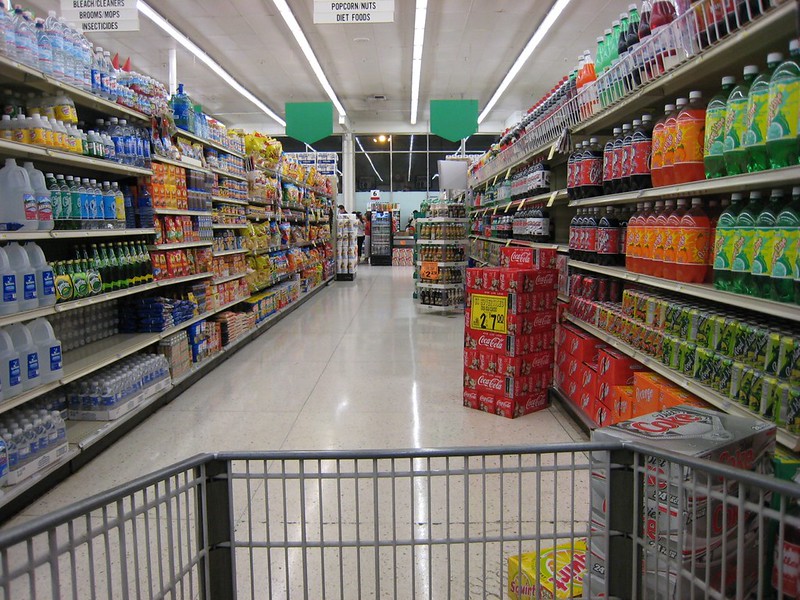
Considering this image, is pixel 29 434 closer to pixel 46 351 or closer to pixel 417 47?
pixel 46 351

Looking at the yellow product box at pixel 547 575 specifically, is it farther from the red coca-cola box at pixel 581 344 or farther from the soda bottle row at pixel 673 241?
the red coca-cola box at pixel 581 344

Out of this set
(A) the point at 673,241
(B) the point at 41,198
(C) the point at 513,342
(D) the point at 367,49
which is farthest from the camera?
(D) the point at 367,49

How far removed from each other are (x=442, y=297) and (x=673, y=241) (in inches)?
257

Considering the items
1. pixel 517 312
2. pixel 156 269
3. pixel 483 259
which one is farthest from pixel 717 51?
pixel 483 259

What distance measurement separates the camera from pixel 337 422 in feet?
13.8

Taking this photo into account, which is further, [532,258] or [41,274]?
[532,258]

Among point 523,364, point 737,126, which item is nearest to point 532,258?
point 523,364

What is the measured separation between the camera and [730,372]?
2279 mm

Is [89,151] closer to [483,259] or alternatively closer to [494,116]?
[483,259]

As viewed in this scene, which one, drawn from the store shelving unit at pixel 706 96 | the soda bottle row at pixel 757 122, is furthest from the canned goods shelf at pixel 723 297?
the soda bottle row at pixel 757 122

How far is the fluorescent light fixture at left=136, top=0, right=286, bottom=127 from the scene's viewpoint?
9.47 m

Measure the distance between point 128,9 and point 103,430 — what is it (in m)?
5.75

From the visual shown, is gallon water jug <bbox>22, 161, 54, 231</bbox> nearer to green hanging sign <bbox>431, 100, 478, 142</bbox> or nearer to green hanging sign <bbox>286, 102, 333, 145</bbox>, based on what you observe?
green hanging sign <bbox>286, 102, 333, 145</bbox>

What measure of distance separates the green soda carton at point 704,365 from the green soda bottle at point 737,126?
2.45 feet
